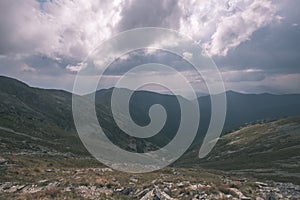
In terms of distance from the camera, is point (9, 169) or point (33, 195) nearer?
point (33, 195)

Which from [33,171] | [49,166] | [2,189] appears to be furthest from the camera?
[49,166]

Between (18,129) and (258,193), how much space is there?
105 metres

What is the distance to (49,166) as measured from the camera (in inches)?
2256

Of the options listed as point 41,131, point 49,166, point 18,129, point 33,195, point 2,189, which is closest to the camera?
point 33,195

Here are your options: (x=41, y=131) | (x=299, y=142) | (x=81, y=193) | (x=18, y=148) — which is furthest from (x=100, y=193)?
(x=299, y=142)

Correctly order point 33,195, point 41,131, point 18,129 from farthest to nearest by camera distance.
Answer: point 41,131 < point 18,129 < point 33,195

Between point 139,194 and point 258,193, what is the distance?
15.0 meters

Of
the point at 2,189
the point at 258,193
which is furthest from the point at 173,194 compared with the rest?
the point at 2,189

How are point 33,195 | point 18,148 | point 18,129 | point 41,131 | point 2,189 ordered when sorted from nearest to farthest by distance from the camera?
point 33,195
point 2,189
point 18,148
point 18,129
point 41,131

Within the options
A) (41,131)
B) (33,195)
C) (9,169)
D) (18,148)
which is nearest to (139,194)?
(33,195)

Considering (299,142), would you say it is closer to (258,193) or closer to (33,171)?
(258,193)

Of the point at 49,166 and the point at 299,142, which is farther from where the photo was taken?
the point at 299,142

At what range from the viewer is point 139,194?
3534cm

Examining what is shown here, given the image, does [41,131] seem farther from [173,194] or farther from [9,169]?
[173,194]
